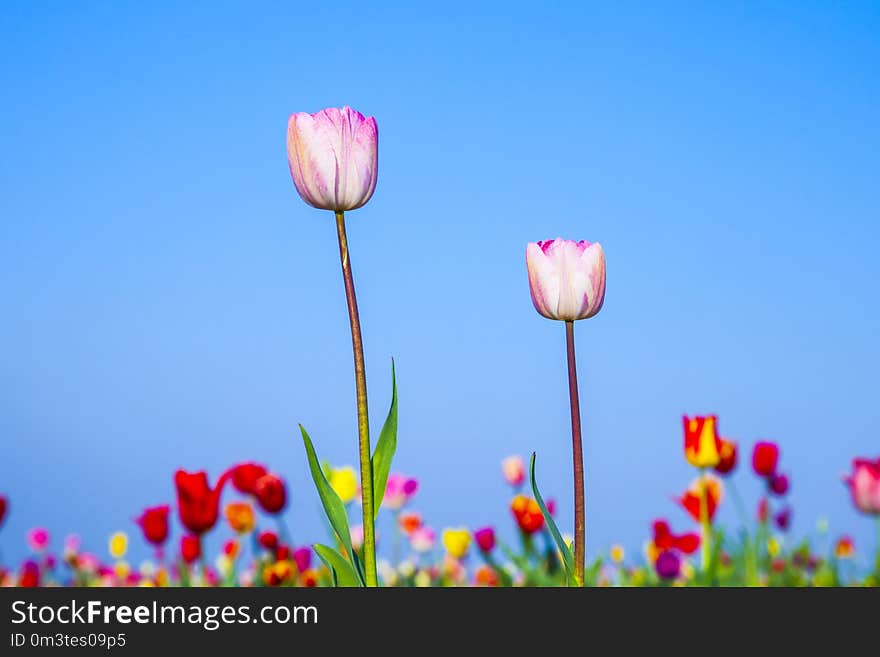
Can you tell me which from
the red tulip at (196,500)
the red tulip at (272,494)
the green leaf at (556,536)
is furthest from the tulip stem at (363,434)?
the red tulip at (272,494)

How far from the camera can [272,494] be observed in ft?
9.98

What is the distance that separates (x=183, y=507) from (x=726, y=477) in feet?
5.45

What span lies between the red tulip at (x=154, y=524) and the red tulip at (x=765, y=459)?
6.74 feet

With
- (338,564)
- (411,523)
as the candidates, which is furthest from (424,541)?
(338,564)

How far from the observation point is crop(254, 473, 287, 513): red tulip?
9.98ft

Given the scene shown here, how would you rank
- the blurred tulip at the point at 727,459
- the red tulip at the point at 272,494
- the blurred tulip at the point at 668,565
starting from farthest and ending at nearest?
1. the blurred tulip at the point at 668,565
2. the red tulip at the point at 272,494
3. the blurred tulip at the point at 727,459

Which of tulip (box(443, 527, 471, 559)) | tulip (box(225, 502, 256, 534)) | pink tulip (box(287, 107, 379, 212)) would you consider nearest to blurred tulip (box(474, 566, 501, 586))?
tulip (box(443, 527, 471, 559))

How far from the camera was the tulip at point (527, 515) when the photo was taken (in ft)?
11.3

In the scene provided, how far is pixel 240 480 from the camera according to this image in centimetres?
313

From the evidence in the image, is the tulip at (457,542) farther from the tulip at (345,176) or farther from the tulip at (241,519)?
the tulip at (345,176)

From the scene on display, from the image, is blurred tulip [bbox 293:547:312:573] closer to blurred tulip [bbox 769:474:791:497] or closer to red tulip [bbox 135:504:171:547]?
red tulip [bbox 135:504:171:547]
